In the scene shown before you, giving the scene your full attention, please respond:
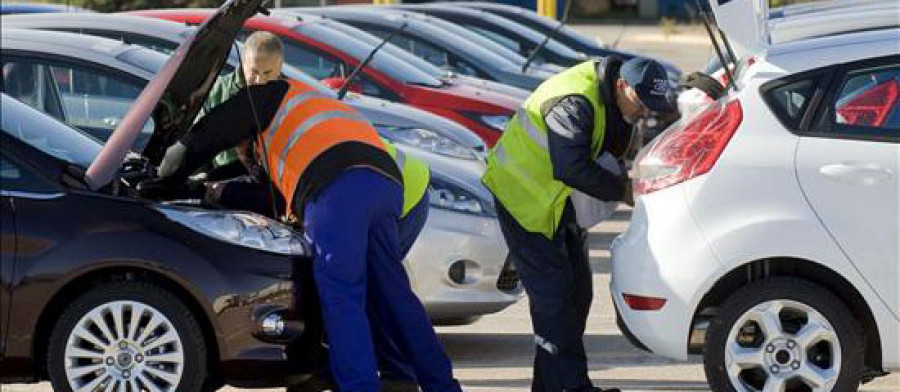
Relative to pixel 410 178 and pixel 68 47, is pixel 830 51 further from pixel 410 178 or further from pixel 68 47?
pixel 68 47

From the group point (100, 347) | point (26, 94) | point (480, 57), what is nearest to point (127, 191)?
point (100, 347)

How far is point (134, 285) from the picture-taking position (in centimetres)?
689

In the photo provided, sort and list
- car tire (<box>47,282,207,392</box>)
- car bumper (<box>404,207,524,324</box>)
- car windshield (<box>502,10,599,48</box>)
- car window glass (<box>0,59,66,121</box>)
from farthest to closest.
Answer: car windshield (<box>502,10,599,48</box>) < car window glass (<box>0,59,66,121</box>) < car bumper (<box>404,207,524,324</box>) < car tire (<box>47,282,207,392</box>)

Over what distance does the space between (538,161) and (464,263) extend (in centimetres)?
156

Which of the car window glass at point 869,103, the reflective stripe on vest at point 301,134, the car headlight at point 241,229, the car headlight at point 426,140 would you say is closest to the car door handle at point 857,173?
the car window glass at point 869,103

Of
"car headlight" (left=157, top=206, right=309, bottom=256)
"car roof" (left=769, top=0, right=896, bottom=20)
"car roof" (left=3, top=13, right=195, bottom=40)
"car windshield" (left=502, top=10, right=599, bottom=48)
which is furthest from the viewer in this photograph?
Answer: "car windshield" (left=502, top=10, right=599, bottom=48)

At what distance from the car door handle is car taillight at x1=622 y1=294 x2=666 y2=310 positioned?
759mm

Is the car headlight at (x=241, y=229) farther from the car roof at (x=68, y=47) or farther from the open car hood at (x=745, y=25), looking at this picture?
the car roof at (x=68, y=47)

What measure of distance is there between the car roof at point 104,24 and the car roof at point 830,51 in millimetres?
4514

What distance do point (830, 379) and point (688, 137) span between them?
1028mm

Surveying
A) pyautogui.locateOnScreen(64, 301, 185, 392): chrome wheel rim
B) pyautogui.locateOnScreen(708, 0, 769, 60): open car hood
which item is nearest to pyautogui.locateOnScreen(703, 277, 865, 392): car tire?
pyautogui.locateOnScreen(708, 0, 769, 60): open car hood

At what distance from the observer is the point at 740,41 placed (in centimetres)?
742

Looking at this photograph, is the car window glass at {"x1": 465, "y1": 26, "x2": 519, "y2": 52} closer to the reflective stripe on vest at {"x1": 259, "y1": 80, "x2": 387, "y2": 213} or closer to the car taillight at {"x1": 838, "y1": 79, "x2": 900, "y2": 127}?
the reflective stripe on vest at {"x1": 259, "y1": 80, "x2": 387, "y2": 213}

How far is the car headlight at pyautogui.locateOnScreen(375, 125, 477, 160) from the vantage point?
36.1ft
